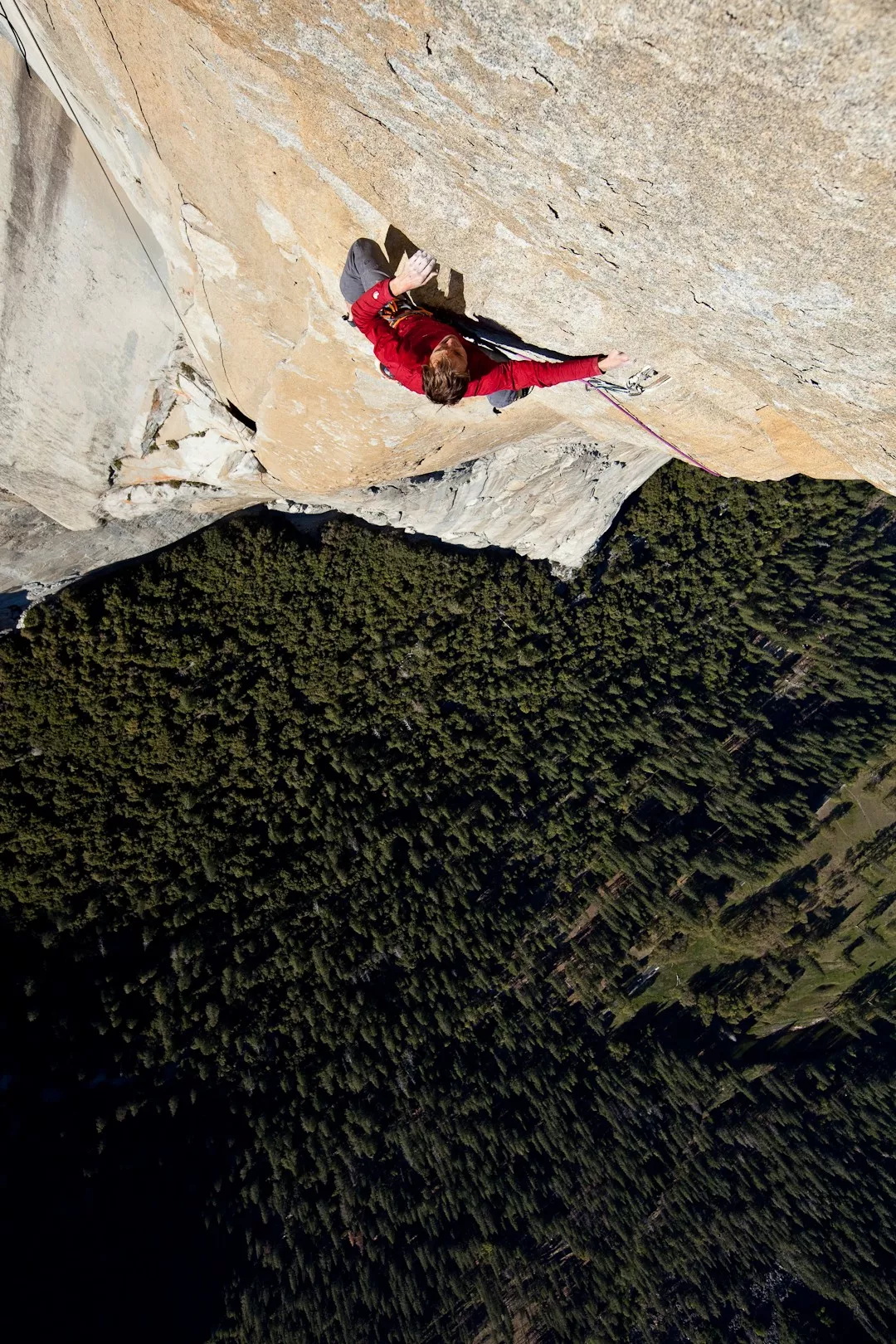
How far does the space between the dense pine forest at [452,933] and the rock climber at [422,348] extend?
626 centimetres

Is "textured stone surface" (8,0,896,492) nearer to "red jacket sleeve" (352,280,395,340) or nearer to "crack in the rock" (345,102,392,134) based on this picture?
"crack in the rock" (345,102,392,134)

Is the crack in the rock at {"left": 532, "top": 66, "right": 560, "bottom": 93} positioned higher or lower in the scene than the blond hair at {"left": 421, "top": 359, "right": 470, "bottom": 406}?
higher

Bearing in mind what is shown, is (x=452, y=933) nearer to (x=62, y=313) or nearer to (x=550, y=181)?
(x=62, y=313)

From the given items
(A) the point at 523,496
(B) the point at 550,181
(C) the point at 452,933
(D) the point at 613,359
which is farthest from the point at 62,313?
(C) the point at 452,933

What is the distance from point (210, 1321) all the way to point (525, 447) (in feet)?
53.2

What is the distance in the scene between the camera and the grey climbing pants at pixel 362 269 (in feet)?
15.3

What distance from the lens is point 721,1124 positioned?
16.3 meters

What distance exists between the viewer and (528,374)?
491cm

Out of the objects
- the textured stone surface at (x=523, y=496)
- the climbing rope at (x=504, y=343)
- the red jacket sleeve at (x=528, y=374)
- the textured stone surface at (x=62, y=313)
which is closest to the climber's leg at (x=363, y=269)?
the climbing rope at (x=504, y=343)

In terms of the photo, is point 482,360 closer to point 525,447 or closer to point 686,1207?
point 525,447

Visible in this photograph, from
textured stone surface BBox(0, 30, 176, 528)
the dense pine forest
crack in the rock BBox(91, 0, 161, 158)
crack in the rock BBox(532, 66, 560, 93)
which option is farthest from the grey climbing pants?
the dense pine forest

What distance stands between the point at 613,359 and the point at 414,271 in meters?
1.71

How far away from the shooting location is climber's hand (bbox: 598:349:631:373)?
500cm

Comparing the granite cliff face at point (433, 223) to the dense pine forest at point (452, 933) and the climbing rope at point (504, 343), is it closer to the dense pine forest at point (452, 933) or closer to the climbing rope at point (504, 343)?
the climbing rope at point (504, 343)
